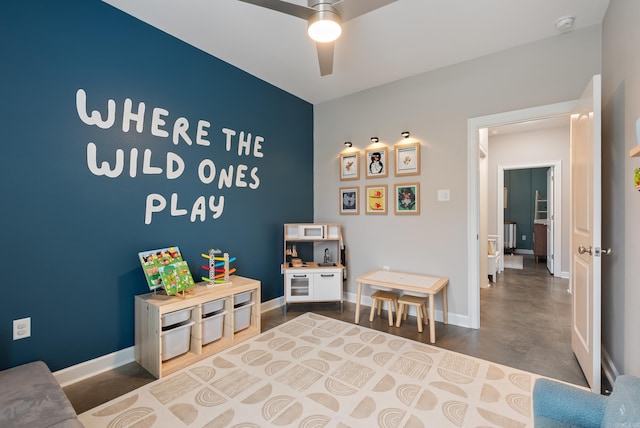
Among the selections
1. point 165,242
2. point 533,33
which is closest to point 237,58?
point 165,242

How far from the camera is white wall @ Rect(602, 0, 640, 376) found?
5.57 ft

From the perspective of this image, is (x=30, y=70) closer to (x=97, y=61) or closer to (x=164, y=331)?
(x=97, y=61)

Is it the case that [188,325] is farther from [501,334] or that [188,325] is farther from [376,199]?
[501,334]

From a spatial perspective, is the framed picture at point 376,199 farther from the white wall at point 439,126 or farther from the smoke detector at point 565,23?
the smoke detector at point 565,23

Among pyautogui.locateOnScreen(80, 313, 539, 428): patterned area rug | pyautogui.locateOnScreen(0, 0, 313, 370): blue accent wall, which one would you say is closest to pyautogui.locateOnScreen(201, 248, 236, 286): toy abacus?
pyautogui.locateOnScreen(0, 0, 313, 370): blue accent wall

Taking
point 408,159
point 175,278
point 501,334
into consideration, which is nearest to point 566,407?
point 501,334

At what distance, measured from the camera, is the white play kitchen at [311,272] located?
136 inches

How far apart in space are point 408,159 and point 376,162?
41 cm

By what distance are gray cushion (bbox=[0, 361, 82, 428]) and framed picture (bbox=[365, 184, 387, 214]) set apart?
10.2 ft

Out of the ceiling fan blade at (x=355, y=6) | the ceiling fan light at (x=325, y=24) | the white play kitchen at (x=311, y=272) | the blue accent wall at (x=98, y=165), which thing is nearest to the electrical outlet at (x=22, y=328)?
the blue accent wall at (x=98, y=165)

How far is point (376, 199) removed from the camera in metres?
3.69

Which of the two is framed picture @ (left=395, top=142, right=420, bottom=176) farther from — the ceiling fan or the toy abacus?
the toy abacus

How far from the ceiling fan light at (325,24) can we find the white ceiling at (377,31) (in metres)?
0.56

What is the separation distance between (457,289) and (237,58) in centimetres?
332
